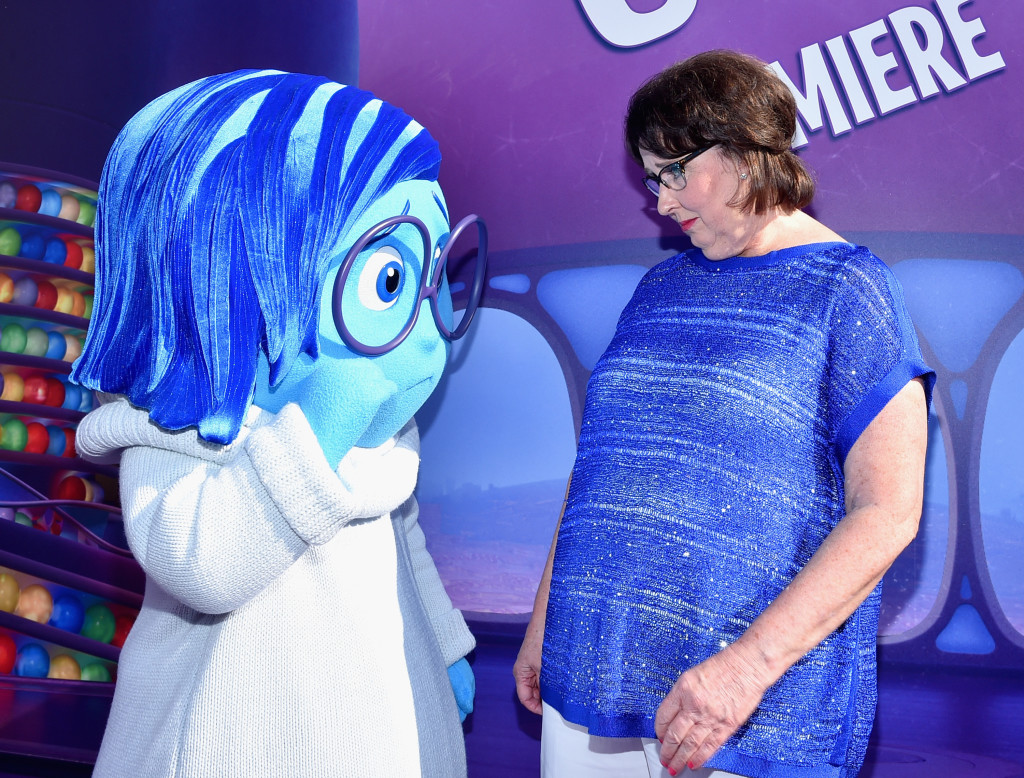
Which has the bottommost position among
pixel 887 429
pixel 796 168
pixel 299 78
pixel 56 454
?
pixel 56 454

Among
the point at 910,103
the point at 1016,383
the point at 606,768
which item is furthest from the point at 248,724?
the point at 910,103

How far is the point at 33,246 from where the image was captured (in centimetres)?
205

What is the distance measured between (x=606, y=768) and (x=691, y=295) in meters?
0.74

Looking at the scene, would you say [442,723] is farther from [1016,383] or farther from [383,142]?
[1016,383]

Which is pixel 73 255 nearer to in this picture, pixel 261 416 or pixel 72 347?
pixel 72 347

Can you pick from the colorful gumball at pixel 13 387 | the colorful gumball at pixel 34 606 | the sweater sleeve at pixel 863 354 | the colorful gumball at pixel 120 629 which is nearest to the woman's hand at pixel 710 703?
the sweater sleeve at pixel 863 354

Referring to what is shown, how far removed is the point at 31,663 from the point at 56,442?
49cm

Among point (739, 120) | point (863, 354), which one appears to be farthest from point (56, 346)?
point (863, 354)

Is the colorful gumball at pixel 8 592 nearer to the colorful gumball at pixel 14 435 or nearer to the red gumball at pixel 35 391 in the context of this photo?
the colorful gumball at pixel 14 435

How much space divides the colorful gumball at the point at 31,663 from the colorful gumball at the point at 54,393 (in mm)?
544

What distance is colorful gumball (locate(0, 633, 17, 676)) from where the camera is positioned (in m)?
2.02

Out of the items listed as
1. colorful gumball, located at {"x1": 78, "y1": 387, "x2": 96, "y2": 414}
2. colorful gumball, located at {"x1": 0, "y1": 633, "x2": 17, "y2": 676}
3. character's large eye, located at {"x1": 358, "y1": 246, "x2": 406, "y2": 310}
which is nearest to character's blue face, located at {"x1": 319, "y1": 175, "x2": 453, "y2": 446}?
character's large eye, located at {"x1": 358, "y1": 246, "x2": 406, "y2": 310}

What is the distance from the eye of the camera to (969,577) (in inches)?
68.0

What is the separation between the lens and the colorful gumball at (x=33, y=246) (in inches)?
80.7
